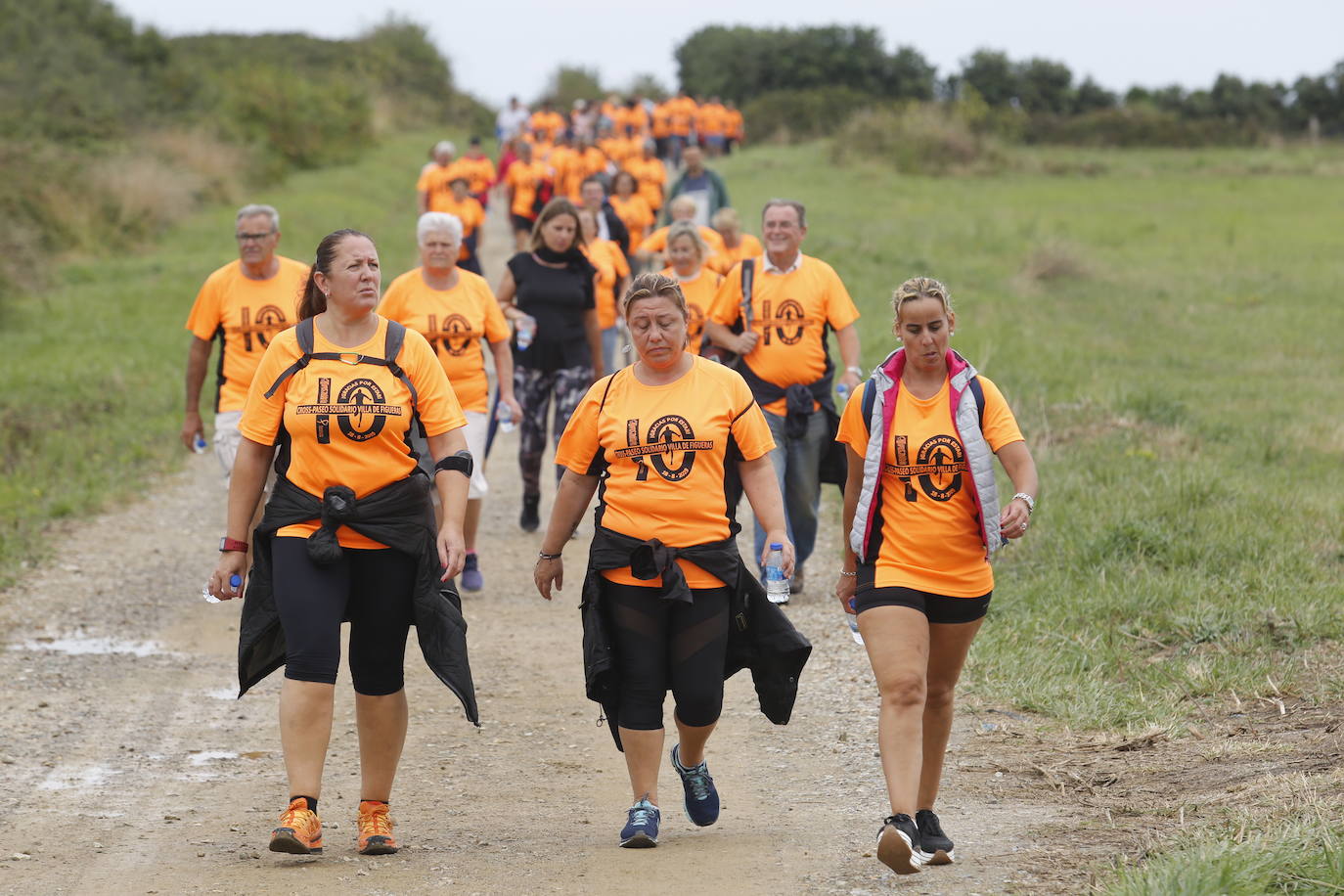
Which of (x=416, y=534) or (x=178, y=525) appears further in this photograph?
(x=178, y=525)

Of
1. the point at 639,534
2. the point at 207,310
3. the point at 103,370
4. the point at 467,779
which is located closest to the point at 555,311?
the point at 207,310

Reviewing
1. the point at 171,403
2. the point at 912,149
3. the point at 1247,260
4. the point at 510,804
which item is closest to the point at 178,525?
the point at 171,403

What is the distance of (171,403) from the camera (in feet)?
51.7

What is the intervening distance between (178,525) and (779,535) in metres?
7.29

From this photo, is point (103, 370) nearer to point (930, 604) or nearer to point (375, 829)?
point (375, 829)

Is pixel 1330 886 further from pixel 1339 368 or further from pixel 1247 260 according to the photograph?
pixel 1247 260

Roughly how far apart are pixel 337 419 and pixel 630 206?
14077 mm

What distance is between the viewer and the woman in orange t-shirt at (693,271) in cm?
1062

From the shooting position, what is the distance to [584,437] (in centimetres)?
572

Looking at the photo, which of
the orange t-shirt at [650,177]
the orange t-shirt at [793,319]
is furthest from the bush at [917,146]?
the orange t-shirt at [793,319]

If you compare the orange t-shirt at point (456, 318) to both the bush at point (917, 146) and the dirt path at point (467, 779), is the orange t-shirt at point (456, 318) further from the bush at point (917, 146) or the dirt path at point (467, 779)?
the bush at point (917, 146)

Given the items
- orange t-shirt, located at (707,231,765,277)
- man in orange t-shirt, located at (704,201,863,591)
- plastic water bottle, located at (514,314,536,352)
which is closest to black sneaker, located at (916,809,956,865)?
man in orange t-shirt, located at (704,201,863,591)

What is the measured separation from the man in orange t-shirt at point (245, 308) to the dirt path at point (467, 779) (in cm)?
135

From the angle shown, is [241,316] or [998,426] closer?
[998,426]
